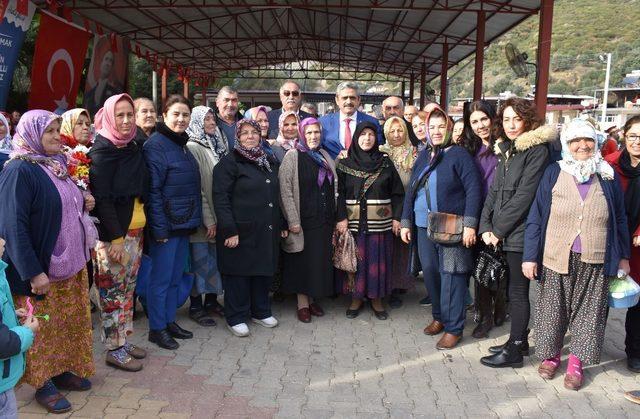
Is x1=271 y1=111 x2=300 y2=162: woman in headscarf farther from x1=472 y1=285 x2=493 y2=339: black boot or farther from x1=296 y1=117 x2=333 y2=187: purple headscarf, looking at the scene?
x1=472 y1=285 x2=493 y2=339: black boot

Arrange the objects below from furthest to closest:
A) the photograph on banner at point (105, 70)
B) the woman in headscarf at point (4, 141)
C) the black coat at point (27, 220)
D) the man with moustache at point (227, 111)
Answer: the photograph on banner at point (105, 70) < the man with moustache at point (227, 111) < the woman in headscarf at point (4, 141) < the black coat at point (27, 220)

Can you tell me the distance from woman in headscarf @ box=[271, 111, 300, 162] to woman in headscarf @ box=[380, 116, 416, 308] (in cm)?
78

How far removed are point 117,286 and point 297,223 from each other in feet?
4.77

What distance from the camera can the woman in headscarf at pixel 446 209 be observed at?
3.63 metres

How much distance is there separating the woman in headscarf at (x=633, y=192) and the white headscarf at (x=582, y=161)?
0.39 m

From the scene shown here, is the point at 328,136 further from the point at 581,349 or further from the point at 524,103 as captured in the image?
the point at 581,349

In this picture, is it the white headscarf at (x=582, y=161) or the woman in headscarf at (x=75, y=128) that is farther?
the woman in headscarf at (x=75, y=128)

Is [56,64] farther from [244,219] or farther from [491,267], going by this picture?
[491,267]

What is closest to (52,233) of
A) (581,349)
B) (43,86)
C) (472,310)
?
(581,349)

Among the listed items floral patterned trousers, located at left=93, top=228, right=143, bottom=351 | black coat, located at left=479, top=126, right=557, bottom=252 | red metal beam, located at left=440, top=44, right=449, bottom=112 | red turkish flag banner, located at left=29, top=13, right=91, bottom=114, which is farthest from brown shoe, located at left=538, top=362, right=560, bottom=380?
red metal beam, located at left=440, top=44, right=449, bottom=112

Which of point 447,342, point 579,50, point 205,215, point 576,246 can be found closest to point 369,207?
point 447,342

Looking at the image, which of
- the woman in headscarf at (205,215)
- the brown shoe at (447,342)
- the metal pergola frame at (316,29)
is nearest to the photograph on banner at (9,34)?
the metal pergola frame at (316,29)

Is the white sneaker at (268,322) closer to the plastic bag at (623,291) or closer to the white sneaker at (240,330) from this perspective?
the white sneaker at (240,330)

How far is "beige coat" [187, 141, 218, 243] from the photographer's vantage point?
3.87 metres
